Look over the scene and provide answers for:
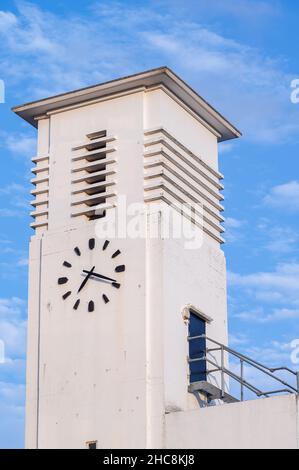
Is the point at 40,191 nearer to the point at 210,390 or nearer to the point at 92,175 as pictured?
the point at 92,175

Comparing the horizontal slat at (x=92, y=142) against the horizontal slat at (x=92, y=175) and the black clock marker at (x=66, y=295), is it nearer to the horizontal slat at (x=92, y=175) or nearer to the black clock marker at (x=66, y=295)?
the horizontal slat at (x=92, y=175)

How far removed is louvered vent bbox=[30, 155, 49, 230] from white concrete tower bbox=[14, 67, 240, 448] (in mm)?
40

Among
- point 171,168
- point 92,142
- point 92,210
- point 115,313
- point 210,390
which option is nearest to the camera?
point 115,313

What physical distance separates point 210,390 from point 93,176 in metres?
6.83

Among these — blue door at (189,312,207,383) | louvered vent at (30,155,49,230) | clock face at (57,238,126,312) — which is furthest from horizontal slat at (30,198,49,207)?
blue door at (189,312,207,383)

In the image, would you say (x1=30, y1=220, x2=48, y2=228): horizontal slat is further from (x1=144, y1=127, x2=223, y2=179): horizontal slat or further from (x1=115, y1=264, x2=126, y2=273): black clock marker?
(x1=144, y1=127, x2=223, y2=179): horizontal slat

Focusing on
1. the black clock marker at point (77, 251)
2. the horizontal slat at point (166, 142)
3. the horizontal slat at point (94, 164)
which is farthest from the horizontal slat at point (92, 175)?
the black clock marker at point (77, 251)

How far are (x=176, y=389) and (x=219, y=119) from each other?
357 inches

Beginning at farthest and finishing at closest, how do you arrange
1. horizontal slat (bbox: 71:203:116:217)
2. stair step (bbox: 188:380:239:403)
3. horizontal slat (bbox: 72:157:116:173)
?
horizontal slat (bbox: 72:157:116:173) → horizontal slat (bbox: 71:203:116:217) → stair step (bbox: 188:380:239:403)

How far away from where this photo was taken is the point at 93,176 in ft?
141

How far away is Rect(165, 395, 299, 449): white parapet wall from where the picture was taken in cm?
3803

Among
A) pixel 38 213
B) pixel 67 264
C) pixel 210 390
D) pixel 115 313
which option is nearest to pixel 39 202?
pixel 38 213
